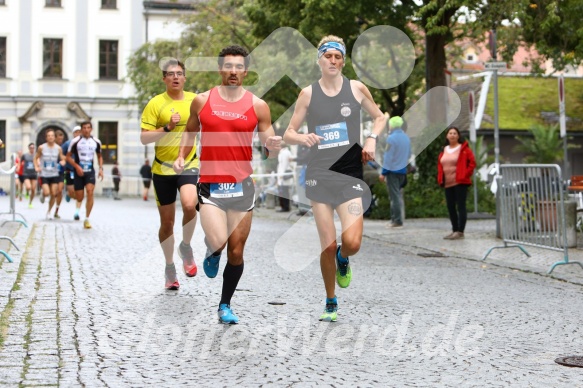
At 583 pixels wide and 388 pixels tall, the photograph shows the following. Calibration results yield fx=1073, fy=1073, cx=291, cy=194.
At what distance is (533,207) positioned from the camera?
12.8m

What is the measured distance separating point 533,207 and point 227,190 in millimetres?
6306

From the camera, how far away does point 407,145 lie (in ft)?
61.7

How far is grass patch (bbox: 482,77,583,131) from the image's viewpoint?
1677 inches

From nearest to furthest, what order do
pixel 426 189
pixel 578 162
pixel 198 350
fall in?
pixel 198 350
pixel 426 189
pixel 578 162

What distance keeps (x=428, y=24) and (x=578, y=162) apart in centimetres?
2643

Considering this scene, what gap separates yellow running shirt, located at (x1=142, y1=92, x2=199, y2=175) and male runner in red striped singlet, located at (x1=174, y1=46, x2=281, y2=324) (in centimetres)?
186

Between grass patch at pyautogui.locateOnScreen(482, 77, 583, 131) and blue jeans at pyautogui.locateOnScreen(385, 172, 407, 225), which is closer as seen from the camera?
blue jeans at pyautogui.locateOnScreen(385, 172, 407, 225)

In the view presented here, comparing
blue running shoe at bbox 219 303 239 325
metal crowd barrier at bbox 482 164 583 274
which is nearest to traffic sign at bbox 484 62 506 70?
metal crowd barrier at bbox 482 164 583 274

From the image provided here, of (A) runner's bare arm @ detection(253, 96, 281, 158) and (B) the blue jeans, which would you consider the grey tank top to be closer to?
(B) the blue jeans

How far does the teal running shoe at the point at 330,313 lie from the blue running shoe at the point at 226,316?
0.65m

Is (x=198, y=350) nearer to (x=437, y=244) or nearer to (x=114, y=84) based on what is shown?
(x=437, y=244)

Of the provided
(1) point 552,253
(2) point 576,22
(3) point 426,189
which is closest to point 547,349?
(1) point 552,253

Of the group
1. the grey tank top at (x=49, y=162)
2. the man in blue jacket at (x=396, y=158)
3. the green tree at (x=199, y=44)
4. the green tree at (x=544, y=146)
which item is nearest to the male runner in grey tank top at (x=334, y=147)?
the man in blue jacket at (x=396, y=158)

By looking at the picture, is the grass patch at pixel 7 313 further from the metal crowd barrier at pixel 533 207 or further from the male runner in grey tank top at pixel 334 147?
the metal crowd barrier at pixel 533 207
